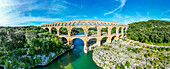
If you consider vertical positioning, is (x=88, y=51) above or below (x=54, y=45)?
below

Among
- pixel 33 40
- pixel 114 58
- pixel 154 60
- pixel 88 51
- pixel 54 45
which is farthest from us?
pixel 88 51

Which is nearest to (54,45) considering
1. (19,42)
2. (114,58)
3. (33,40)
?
(33,40)

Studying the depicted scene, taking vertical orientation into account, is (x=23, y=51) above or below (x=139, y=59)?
above

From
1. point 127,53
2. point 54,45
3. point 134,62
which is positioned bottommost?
point 134,62

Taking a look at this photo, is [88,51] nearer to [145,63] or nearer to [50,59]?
[50,59]

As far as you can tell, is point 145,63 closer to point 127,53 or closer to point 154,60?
point 154,60

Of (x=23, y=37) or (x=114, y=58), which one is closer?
(x=114, y=58)

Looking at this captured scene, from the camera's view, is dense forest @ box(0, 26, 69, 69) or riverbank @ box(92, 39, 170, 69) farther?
dense forest @ box(0, 26, 69, 69)

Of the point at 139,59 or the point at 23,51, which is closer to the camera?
the point at 139,59

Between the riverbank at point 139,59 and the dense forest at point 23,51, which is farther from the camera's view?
the dense forest at point 23,51

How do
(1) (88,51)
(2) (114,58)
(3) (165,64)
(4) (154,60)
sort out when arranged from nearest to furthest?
1. (3) (165,64)
2. (4) (154,60)
3. (2) (114,58)
4. (1) (88,51)
